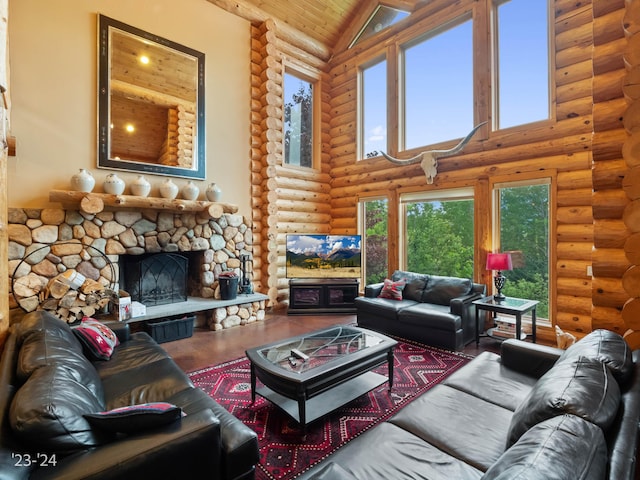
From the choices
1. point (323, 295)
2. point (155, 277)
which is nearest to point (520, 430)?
point (323, 295)

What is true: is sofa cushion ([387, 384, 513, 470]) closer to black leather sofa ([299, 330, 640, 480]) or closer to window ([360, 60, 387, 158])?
black leather sofa ([299, 330, 640, 480])

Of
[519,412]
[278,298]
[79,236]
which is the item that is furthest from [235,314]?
[519,412]

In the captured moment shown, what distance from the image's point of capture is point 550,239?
4105 millimetres

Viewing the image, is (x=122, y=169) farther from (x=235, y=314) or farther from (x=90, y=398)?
(x=90, y=398)

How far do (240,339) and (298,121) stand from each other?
171 inches

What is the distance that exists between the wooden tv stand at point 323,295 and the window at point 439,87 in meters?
2.69

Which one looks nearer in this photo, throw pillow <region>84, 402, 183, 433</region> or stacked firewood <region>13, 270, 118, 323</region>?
throw pillow <region>84, 402, 183, 433</region>

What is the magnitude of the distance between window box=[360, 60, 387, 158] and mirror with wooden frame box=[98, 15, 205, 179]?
307 centimetres

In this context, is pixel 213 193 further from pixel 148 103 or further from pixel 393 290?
pixel 393 290

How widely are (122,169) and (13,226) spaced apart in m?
1.30

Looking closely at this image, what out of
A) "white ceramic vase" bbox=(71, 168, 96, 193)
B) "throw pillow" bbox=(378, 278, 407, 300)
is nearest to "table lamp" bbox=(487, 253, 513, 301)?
"throw pillow" bbox=(378, 278, 407, 300)

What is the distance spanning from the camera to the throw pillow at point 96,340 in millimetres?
2547

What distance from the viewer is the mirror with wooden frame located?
4.19 m

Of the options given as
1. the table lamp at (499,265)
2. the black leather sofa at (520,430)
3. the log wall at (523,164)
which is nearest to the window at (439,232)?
the log wall at (523,164)
